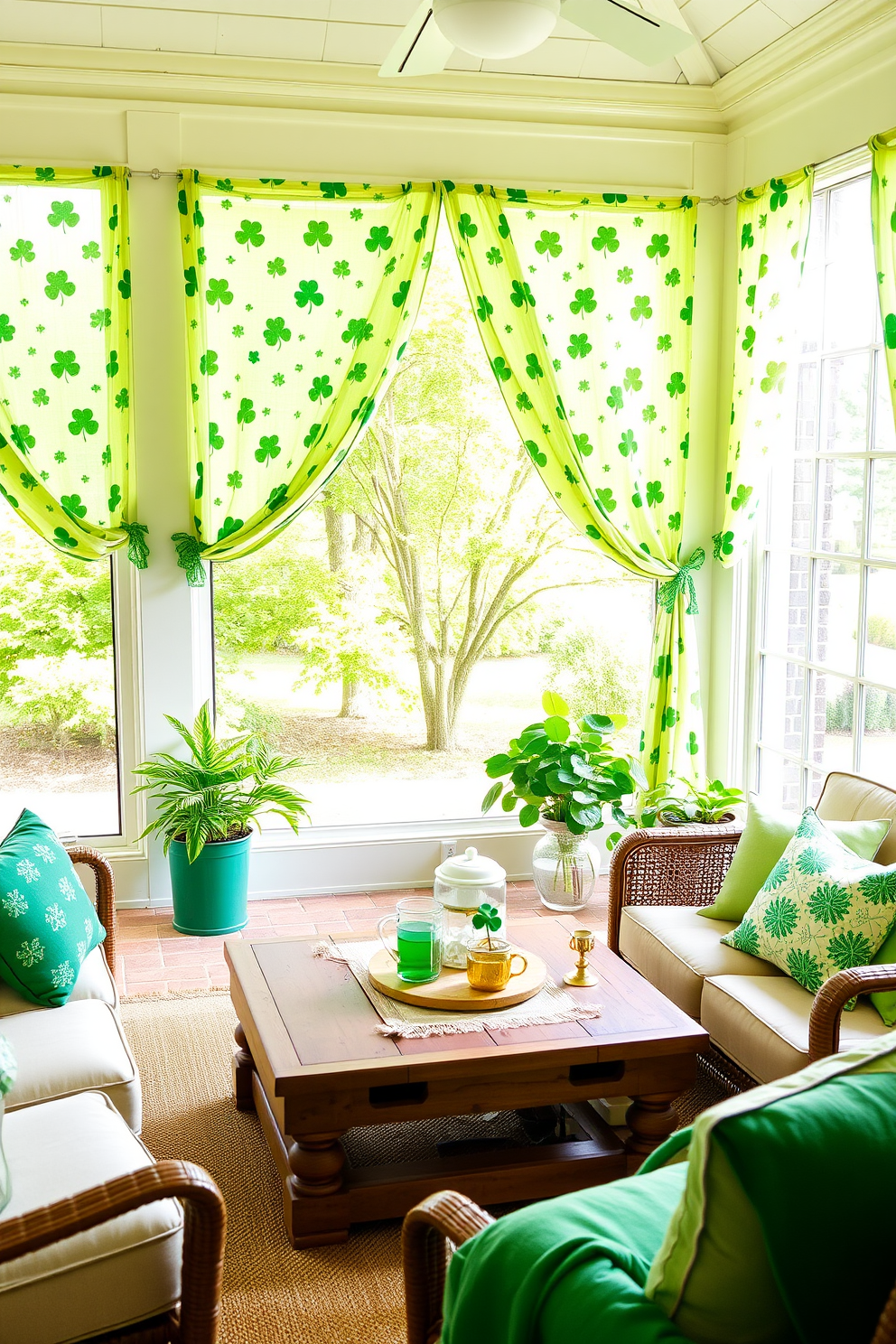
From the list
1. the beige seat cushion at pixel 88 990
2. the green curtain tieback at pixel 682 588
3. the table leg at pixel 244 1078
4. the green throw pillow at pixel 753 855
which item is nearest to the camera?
the beige seat cushion at pixel 88 990

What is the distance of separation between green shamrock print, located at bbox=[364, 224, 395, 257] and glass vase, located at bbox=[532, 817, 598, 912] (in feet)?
7.08

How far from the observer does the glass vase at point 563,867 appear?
166 inches

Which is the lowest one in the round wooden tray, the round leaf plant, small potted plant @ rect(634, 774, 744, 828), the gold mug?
the round wooden tray

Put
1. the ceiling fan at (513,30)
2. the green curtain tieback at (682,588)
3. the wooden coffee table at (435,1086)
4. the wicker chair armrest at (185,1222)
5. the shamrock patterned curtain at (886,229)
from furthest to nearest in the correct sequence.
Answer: the green curtain tieback at (682,588) < the shamrock patterned curtain at (886,229) < the wooden coffee table at (435,1086) < the ceiling fan at (513,30) < the wicker chair armrest at (185,1222)

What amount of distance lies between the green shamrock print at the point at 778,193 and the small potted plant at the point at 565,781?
190 cm

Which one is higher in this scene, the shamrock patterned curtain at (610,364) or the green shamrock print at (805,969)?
the shamrock patterned curtain at (610,364)

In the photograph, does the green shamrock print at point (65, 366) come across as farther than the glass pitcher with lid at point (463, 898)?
Yes

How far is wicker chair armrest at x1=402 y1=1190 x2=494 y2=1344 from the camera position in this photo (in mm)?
1727

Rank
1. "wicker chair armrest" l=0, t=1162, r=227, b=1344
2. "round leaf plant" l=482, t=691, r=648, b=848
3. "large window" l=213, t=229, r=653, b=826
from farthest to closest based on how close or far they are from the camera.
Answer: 1. "large window" l=213, t=229, r=653, b=826
2. "round leaf plant" l=482, t=691, r=648, b=848
3. "wicker chair armrest" l=0, t=1162, r=227, b=1344

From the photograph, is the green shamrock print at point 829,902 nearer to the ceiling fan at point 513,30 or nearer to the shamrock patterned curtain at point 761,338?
the ceiling fan at point 513,30

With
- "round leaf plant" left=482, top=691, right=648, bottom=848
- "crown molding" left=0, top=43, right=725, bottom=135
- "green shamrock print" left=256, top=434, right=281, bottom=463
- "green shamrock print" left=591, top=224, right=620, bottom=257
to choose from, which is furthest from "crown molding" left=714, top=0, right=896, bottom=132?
"round leaf plant" left=482, top=691, right=648, bottom=848

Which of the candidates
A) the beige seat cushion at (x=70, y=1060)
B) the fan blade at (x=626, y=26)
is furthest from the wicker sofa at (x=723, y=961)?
the fan blade at (x=626, y=26)

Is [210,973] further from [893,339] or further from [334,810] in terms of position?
[893,339]

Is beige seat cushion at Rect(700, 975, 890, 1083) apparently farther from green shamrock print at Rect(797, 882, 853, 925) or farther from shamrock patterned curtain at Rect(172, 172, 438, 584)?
shamrock patterned curtain at Rect(172, 172, 438, 584)
